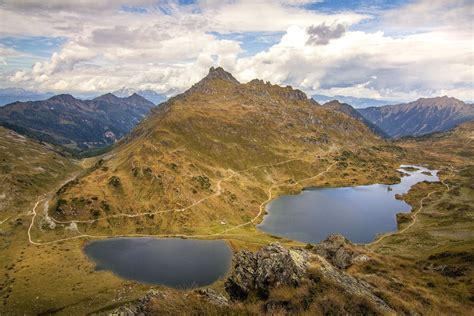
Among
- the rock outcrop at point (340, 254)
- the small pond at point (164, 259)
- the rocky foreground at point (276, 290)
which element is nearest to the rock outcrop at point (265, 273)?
the rocky foreground at point (276, 290)

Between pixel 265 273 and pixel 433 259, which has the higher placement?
pixel 265 273

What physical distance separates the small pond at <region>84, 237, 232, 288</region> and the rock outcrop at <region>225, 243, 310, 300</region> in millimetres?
69720

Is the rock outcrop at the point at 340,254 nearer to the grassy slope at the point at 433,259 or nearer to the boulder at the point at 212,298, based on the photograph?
the grassy slope at the point at 433,259

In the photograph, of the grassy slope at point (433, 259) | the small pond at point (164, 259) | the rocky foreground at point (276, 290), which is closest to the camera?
the rocky foreground at point (276, 290)

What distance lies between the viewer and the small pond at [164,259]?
122188 mm

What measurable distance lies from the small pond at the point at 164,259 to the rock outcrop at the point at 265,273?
229 ft

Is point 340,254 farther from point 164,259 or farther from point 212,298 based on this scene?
point 164,259

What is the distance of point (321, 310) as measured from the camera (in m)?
33.6

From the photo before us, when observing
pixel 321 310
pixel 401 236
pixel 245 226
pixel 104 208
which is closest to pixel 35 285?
pixel 104 208

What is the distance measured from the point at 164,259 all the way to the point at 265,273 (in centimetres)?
10668

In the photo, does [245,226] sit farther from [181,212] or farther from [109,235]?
[109,235]

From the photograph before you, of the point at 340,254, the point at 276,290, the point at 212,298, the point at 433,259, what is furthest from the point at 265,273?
the point at 433,259

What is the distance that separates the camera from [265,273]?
42469 millimetres

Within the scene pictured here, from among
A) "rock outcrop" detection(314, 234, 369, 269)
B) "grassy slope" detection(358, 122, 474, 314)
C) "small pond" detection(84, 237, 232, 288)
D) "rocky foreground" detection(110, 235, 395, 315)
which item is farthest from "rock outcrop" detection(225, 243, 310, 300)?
"small pond" detection(84, 237, 232, 288)
